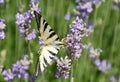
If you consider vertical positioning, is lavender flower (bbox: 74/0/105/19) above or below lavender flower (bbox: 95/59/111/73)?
above

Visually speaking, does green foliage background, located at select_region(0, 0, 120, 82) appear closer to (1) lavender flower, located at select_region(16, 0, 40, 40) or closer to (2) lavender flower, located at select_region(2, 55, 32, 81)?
(2) lavender flower, located at select_region(2, 55, 32, 81)

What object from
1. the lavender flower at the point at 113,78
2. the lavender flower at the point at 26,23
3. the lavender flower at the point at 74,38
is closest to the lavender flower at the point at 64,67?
the lavender flower at the point at 74,38

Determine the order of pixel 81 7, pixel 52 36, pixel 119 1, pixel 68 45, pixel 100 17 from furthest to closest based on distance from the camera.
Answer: pixel 100 17, pixel 119 1, pixel 81 7, pixel 68 45, pixel 52 36

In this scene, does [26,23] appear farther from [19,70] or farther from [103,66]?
[103,66]

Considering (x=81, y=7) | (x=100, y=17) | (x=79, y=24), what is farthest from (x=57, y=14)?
(x=79, y=24)

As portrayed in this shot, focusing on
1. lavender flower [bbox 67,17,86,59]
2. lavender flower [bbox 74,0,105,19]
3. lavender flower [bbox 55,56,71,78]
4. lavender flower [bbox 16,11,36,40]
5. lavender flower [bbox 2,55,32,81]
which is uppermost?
lavender flower [bbox 74,0,105,19]

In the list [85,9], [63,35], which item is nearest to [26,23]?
[85,9]

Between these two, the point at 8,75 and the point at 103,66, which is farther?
the point at 103,66

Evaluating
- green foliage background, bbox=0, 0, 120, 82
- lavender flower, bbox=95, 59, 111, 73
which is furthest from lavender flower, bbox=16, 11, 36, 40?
lavender flower, bbox=95, 59, 111, 73

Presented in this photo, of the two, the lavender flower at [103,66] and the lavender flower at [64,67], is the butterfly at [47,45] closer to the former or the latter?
the lavender flower at [64,67]

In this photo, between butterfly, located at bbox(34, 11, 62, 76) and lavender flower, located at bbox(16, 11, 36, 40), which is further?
lavender flower, located at bbox(16, 11, 36, 40)

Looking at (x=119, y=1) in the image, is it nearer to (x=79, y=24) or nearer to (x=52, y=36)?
(x=79, y=24)
